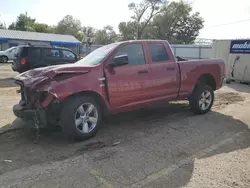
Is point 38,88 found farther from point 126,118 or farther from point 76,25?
point 76,25

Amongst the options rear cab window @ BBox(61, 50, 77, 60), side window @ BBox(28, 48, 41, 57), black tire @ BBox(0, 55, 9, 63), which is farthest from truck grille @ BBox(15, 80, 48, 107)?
black tire @ BBox(0, 55, 9, 63)

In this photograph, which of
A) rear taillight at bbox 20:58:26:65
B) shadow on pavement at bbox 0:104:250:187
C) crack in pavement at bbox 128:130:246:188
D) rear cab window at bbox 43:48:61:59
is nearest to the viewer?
crack in pavement at bbox 128:130:246:188

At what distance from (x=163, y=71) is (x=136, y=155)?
2.37 metres

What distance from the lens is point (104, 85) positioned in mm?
4957

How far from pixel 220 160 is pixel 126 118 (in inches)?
108

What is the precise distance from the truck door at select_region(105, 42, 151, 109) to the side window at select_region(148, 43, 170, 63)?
0.29 metres

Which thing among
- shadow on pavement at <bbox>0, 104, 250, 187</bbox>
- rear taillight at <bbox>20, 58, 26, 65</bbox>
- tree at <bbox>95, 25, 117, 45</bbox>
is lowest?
shadow on pavement at <bbox>0, 104, 250, 187</bbox>

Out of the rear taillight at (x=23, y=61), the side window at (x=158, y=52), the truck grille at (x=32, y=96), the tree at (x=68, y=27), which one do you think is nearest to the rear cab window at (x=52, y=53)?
the rear taillight at (x=23, y=61)

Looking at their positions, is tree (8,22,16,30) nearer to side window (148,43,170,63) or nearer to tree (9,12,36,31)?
tree (9,12,36,31)

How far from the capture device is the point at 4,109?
702 centimetres

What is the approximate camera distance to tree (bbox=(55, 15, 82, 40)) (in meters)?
75.8

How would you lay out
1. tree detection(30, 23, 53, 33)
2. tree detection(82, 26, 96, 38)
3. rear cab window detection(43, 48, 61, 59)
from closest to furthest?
rear cab window detection(43, 48, 61, 59) < tree detection(30, 23, 53, 33) < tree detection(82, 26, 96, 38)

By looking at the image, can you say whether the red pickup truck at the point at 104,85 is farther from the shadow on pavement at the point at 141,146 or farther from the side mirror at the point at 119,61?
the shadow on pavement at the point at 141,146

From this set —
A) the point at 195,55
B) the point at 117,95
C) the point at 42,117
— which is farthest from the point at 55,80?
the point at 195,55
